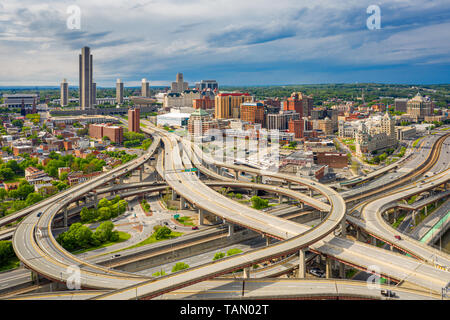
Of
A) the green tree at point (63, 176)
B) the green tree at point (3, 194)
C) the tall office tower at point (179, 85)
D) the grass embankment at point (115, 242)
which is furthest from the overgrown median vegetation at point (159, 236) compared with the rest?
the tall office tower at point (179, 85)

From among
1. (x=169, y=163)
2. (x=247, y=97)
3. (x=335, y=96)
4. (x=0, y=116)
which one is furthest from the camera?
(x=335, y=96)

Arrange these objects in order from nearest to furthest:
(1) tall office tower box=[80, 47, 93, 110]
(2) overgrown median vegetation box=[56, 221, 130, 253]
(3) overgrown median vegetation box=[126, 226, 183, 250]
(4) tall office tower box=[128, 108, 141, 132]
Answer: (2) overgrown median vegetation box=[56, 221, 130, 253], (3) overgrown median vegetation box=[126, 226, 183, 250], (4) tall office tower box=[128, 108, 141, 132], (1) tall office tower box=[80, 47, 93, 110]

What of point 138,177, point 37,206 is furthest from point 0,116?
point 37,206

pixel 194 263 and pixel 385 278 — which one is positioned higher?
pixel 385 278

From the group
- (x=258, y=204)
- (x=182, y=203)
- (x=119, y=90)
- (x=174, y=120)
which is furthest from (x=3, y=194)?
(x=119, y=90)

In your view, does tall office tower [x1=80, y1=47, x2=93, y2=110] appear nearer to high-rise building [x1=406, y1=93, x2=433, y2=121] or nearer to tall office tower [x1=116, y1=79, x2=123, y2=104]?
tall office tower [x1=116, y1=79, x2=123, y2=104]

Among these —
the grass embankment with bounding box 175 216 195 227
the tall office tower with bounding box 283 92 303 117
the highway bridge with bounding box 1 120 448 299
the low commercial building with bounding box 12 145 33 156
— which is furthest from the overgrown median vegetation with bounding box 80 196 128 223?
the tall office tower with bounding box 283 92 303 117

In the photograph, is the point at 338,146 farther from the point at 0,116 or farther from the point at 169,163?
the point at 0,116

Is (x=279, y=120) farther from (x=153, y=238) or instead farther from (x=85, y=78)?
(x=85, y=78)
